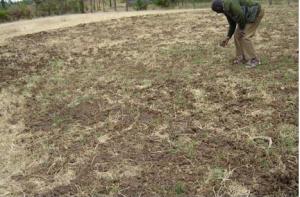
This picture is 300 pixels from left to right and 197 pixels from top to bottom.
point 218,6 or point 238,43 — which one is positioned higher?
point 218,6

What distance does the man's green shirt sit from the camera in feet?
20.7

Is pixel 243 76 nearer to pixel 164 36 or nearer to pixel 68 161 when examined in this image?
pixel 68 161

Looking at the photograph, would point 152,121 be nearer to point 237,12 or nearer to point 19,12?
point 237,12

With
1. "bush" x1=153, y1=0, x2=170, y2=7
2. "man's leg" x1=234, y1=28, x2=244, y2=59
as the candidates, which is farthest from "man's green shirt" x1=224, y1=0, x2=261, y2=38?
"bush" x1=153, y1=0, x2=170, y2=7

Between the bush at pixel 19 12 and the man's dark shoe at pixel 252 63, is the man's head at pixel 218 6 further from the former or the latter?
the bush at pixel 19 12

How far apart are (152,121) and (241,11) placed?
216 centimetres

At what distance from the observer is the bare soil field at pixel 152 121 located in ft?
13.3

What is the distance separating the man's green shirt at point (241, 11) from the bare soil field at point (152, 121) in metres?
0.75

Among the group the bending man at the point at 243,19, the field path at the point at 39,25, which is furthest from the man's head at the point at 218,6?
the field path at the point at 39,25

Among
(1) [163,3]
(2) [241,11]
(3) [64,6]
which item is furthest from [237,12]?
(3) [64,6]

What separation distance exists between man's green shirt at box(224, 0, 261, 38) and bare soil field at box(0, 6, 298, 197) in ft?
2.45

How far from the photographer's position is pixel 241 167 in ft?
13.4

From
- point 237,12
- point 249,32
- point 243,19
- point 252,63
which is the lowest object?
point 252,63

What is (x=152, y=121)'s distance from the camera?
5344 mm
